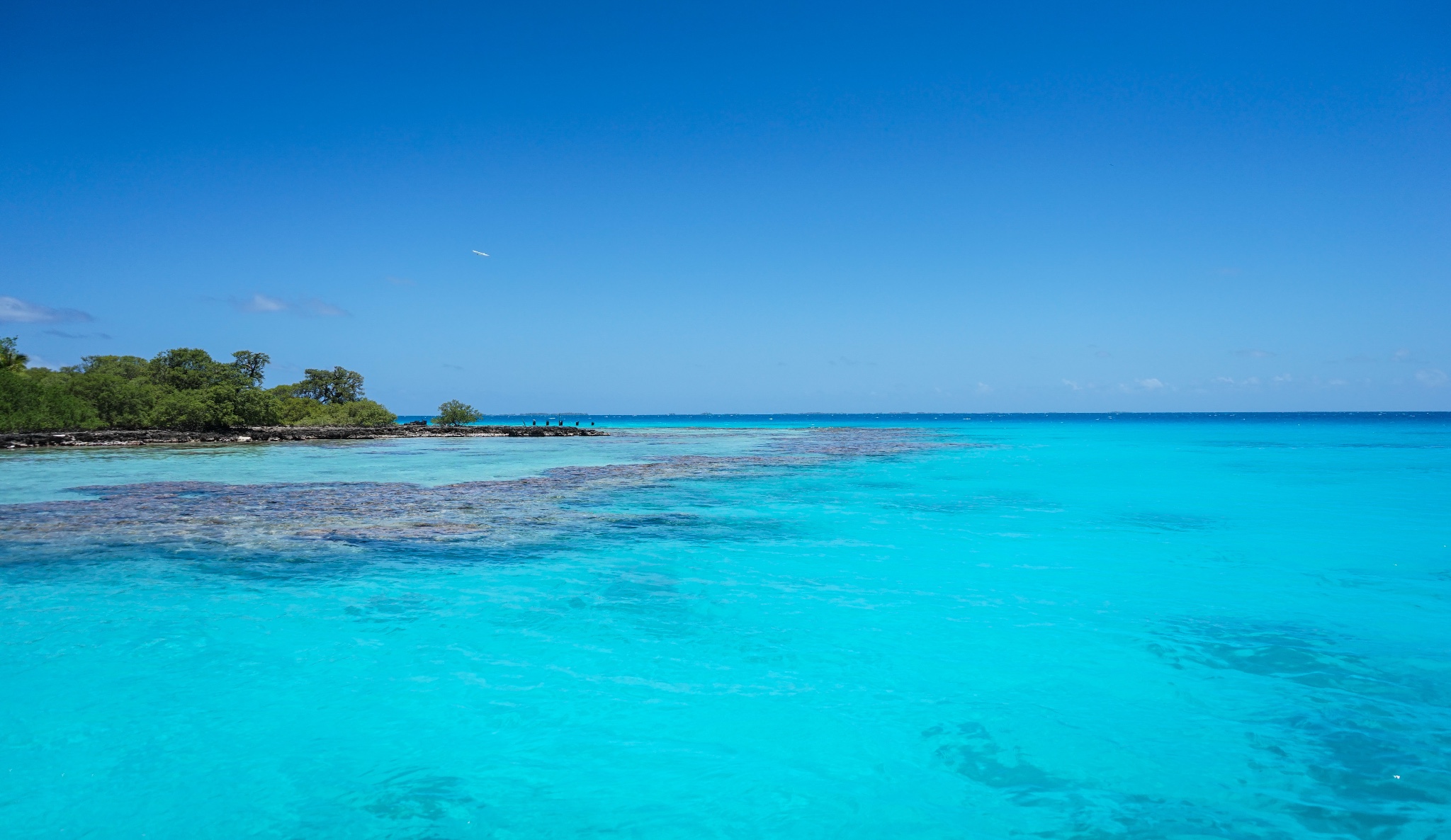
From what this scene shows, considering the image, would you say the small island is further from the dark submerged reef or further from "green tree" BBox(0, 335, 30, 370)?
the dark submerged reef

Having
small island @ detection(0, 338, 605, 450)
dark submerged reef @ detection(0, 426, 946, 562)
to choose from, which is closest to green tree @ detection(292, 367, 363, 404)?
small island @ detection(0, 338, 605, 450)

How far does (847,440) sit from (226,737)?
2392 inches

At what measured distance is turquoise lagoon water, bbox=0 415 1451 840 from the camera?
504 centimetres

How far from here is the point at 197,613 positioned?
30.3ft

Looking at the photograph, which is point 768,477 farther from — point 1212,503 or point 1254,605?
point 1254,605

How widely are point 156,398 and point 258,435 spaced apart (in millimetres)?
11742

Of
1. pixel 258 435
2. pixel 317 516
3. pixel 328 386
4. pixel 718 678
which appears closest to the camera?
pixel 718 678

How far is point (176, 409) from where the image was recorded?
57188 millimetres

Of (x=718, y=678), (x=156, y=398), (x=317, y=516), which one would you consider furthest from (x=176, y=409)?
(x=718, y=678)

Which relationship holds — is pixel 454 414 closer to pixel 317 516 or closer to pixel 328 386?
pixel 328 386

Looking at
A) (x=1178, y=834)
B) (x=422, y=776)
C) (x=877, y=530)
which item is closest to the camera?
(x=1178, y=834)

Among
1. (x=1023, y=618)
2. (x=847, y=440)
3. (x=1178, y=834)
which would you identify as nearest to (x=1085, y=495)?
(x=1023, y=618)

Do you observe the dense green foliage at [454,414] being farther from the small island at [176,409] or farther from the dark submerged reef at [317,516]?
the dark submerged reef at [317,516]

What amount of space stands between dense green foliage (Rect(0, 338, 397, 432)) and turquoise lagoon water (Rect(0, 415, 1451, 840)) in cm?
4648
